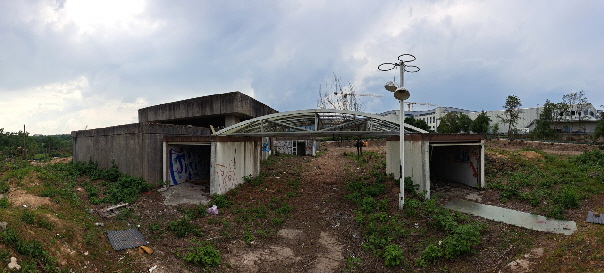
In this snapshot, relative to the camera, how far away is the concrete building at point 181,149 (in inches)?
478

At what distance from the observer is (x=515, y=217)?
8.84 meters

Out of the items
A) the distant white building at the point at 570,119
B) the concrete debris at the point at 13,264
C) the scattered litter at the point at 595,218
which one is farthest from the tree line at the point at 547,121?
the concrete debris at the point at 13,264

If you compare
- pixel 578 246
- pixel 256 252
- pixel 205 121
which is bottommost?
pixel 256 252

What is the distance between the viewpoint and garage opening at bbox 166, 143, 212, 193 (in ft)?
43.0

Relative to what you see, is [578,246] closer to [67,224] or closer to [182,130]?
[67,224]

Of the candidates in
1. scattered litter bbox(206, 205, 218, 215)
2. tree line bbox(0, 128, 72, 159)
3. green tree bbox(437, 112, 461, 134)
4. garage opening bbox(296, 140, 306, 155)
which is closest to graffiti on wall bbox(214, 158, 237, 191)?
scattered litter bbox(206, 205, 218, 215)

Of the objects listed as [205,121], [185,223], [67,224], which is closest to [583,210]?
[185,223]

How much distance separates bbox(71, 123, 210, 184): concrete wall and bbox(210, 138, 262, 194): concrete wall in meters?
3.00

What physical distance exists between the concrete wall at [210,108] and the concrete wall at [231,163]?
8.88 feet

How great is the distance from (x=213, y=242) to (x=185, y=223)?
1.25m

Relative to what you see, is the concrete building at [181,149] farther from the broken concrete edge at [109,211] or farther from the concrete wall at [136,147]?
the broken concrete edge at [109,211]

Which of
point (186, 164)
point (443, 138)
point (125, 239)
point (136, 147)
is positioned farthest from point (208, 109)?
point (443, 138)

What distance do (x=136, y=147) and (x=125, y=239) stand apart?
651 cm

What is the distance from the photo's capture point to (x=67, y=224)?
6.89m
